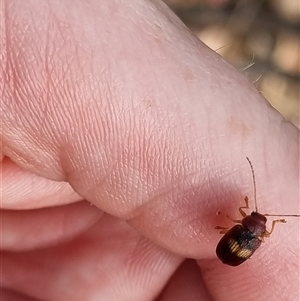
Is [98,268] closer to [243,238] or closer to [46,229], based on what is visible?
[46,229]

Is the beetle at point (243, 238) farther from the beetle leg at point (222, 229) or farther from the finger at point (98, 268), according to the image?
the finger at point (98, 268)

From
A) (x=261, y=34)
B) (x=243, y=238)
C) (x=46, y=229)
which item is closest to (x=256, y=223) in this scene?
(x=243, y=238)

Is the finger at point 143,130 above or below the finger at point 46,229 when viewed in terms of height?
above

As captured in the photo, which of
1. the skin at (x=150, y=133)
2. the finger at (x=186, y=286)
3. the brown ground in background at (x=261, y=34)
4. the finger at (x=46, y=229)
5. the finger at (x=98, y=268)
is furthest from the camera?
the brown ground in background at (x=261, y=34)

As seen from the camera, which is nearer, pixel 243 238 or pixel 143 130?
pixel 143 130

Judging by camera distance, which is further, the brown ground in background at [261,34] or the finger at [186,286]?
the brown ground in background at [261,34]

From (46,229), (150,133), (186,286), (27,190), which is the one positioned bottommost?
(186,286)

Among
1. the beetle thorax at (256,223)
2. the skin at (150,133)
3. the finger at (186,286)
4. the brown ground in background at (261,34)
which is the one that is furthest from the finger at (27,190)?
the brown ground in background at (261,34)
